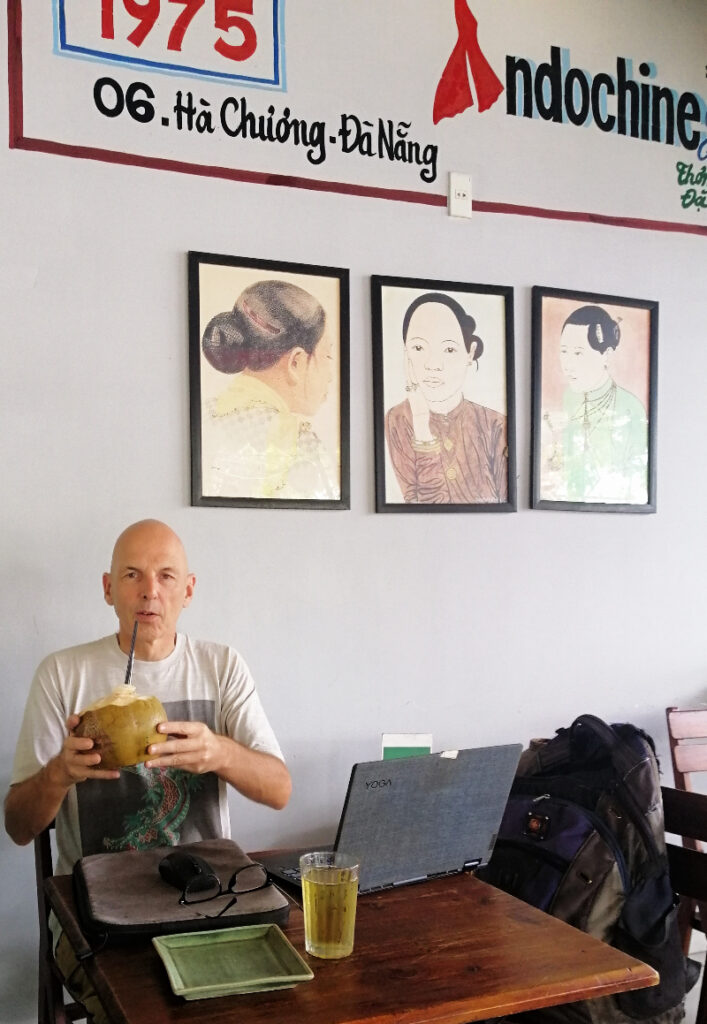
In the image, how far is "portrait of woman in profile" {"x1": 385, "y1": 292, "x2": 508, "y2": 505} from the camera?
262cm

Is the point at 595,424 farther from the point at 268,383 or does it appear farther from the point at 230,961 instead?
the point at 230,961

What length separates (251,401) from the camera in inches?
96.4

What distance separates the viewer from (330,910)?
4.51 feet

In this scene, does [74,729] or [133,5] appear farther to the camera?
[133,5]

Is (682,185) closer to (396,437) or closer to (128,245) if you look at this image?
(396,437)

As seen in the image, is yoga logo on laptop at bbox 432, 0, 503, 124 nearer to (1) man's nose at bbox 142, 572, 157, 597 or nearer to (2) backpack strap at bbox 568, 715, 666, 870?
(1) man's nose at bbox 142, 572, 157, 597

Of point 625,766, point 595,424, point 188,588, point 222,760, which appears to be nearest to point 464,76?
point 595,424

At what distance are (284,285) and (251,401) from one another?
0.29 meters

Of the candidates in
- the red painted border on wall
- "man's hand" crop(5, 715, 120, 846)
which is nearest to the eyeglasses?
"man's hand" crop(5, 715, 120, 846)

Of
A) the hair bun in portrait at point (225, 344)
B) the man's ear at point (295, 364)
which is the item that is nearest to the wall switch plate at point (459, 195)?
the man's ear at point (295, 364)

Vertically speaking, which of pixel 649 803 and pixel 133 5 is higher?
pixel 133 5

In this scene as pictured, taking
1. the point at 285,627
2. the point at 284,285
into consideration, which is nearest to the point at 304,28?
the point at 284,285

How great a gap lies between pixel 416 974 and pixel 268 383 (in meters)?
1.47

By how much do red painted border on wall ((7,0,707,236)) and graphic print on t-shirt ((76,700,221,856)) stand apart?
1.33 m
